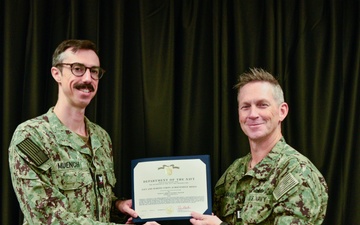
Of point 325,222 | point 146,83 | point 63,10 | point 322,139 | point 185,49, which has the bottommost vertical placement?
point 325,222

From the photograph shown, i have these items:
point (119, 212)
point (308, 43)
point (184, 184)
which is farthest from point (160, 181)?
point (308, 43)

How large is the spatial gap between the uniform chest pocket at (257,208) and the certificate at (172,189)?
254 mm

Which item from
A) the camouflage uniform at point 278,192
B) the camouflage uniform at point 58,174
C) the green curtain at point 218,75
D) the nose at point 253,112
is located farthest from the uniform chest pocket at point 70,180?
the nose at point 253,112

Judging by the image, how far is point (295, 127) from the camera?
3.14 m

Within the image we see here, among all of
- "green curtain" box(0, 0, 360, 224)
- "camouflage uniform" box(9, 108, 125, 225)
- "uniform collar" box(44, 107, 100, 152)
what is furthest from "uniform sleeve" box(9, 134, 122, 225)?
"green curtain" box(0, 0, 360, 224)

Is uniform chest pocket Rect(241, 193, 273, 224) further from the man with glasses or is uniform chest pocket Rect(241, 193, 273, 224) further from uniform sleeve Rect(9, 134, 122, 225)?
uniform sleeve Rect(9, 134, 122, 225)

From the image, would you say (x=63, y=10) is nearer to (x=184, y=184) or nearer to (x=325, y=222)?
(x=184, y=184)

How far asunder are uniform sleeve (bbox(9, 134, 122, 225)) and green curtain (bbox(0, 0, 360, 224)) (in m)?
0.76

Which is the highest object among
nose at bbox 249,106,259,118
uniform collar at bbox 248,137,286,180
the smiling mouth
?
the smiling mouth

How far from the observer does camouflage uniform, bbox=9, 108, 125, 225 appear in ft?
7.46

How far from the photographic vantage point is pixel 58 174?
2.38 meters

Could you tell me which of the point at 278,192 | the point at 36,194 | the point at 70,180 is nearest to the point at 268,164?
the point at 278,192

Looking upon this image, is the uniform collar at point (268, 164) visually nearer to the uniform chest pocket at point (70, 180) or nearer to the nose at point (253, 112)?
the nose at point (253, 112)

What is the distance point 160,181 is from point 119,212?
40cm
